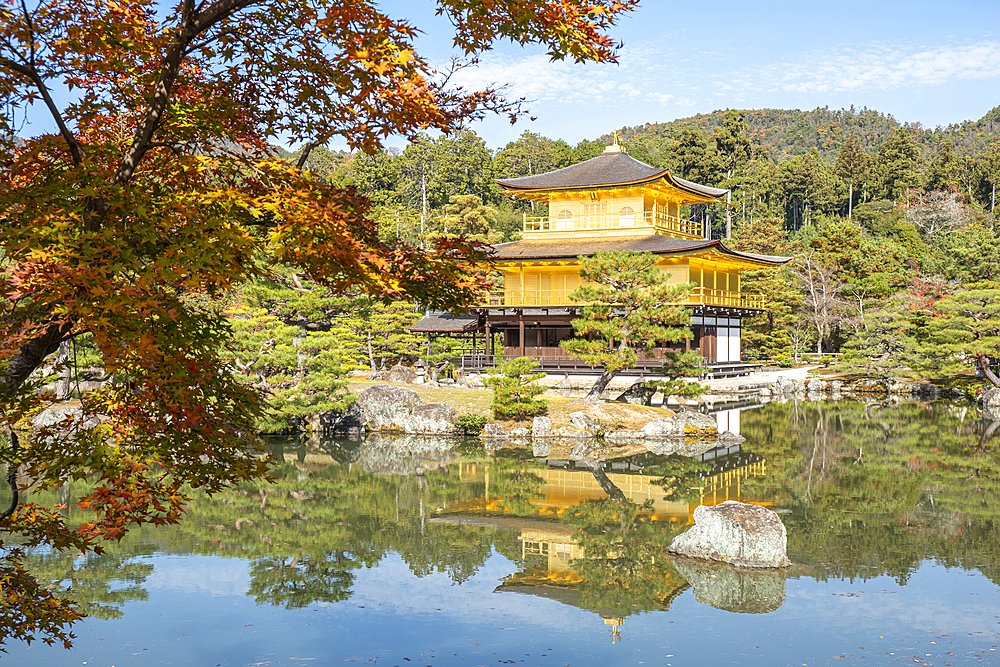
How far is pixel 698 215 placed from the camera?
64.8 m

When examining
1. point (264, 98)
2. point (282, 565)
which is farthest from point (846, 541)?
point (264, 98)

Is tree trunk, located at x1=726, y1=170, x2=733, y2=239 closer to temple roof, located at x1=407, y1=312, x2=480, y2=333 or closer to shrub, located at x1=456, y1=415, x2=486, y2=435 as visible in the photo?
temple roof, located at x1=407, y1=312, x2=480, y2=333

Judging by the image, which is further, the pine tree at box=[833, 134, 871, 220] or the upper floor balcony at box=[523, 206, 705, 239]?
the pine tree at box=[833, 134, 871, 220]

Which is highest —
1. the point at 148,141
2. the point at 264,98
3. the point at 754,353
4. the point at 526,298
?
the point at 264,98

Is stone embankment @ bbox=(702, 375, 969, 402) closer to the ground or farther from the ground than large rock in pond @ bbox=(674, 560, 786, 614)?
closer to the ground

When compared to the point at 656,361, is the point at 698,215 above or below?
above

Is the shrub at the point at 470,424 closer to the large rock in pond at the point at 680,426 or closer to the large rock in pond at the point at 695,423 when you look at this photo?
the large rock in pond at the point at 680,426

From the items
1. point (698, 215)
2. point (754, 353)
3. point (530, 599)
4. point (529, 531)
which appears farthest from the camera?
point (698, 215)

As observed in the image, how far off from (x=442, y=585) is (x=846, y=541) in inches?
202

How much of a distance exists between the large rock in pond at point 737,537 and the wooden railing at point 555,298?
18001 millimetres

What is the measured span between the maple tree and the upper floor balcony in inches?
1039

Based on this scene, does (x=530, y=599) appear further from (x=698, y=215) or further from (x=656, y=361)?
(x=698, y=215)

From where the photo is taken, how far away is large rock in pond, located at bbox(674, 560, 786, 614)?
795 cm

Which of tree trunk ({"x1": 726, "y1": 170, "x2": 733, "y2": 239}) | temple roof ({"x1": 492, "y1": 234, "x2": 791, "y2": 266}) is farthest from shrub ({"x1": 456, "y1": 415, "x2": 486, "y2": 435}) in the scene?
tree trunk ({"x1": 726, "y1": 170, "x2": 733, "y2": 239})
